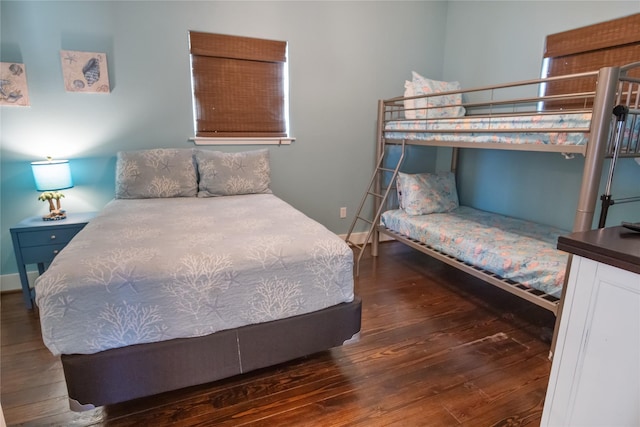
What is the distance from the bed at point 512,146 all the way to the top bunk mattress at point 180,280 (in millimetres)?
1085

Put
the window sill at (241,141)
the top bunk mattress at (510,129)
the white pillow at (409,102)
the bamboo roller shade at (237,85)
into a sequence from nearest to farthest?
the top bunk mattress at (510,129), the bamboo roller shade at (237,85), the window sill at (241,141), the white pillow at (409,102)

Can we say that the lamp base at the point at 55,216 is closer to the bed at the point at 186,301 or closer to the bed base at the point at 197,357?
the bed at the point at 186,301

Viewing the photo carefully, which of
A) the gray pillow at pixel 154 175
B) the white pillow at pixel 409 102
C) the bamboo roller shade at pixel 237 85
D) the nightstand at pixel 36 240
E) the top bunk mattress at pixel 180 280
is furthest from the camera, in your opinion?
the white pillow at pixel 409 102

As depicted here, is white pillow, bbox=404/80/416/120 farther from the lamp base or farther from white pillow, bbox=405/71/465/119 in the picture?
the lamp base

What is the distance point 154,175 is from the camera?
2.60m

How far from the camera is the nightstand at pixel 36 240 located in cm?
231

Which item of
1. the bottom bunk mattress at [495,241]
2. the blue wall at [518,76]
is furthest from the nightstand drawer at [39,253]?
the blue wall at [518,76]

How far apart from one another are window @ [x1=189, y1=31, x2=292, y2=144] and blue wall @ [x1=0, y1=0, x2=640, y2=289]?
85 millimetres

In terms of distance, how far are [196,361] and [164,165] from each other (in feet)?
5.50

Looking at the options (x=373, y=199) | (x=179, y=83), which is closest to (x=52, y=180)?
(x=179, y=83)

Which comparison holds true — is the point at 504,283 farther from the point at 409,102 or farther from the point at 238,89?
the point at 238,89

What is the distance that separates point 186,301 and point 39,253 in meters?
1.69

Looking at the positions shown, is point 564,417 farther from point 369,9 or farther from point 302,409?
point 369,9

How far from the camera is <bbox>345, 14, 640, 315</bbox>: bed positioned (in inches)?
64.0
